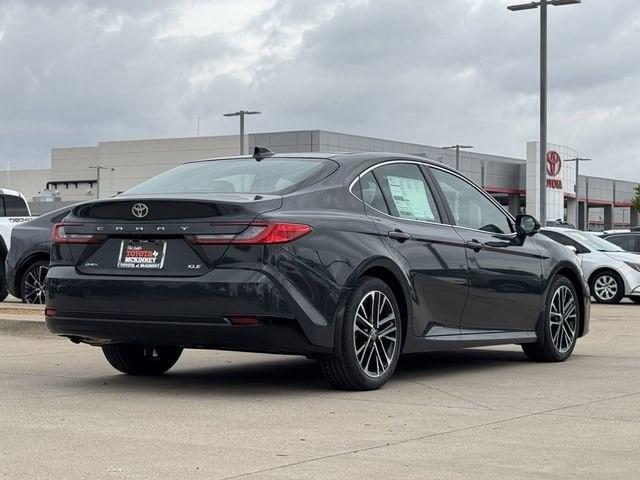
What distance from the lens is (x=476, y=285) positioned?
9148 millimetres

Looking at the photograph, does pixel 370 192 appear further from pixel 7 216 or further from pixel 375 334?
pixel 7 216

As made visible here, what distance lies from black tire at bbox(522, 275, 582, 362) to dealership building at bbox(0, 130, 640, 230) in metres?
49.1

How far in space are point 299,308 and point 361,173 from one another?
1.36 metres

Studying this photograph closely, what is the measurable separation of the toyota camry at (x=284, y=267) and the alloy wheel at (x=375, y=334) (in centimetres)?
1

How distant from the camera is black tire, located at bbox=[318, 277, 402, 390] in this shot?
7.73 m

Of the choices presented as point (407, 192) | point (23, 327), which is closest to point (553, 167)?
point (23, 327)

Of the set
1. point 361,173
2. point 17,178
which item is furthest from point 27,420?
point 17,178

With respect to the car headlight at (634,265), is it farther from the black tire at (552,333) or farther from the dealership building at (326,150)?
the dealership building at (326,150)

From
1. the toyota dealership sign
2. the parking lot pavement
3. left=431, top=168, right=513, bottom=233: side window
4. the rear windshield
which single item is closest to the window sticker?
left=431, top=168, right=513, bottom=233: side window

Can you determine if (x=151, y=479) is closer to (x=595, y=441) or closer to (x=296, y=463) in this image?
(x=296, y=463)

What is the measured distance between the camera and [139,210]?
306 inches

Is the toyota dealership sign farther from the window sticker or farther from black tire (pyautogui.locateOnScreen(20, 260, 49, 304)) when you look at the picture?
the window sticker

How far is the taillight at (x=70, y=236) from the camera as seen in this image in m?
7.93

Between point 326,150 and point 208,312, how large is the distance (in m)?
63.3
